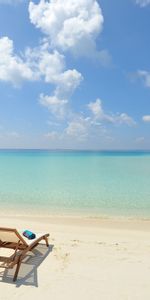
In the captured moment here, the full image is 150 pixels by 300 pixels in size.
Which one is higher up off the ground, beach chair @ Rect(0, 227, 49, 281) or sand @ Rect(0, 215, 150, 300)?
beach chair @ Rect(0, 227, 49, 281)

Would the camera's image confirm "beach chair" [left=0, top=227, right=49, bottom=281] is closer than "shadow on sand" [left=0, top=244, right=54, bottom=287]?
No

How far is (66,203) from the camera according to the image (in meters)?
14.4

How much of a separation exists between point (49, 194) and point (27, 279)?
1223 cm

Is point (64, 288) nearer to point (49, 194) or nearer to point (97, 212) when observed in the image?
point (97, 212)

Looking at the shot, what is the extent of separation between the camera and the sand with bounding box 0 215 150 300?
4.57m

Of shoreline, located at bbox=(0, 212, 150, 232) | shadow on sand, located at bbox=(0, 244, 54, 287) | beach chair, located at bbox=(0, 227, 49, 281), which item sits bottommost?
shoreline, located at bbox=(0, 212, 150, 232)

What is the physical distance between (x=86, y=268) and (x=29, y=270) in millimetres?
1167

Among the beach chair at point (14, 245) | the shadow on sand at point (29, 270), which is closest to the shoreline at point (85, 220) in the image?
the shadow on sand at point (29, 270)

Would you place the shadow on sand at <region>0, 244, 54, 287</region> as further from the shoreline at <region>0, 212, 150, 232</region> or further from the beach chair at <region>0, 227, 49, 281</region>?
the shoreline at <region>0, 212, 150, 232</region>

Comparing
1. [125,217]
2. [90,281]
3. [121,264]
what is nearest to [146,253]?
[121,264]

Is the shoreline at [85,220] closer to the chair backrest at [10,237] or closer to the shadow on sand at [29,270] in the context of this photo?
the shadow on sand at [29,270]

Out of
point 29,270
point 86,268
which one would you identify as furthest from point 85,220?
point 29,270

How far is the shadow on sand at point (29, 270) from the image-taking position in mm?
4895

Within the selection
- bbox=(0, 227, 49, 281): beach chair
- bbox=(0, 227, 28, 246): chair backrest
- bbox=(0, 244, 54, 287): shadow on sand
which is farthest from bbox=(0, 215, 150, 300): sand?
bbox=(0, 227, 28, 246): chair backrest
